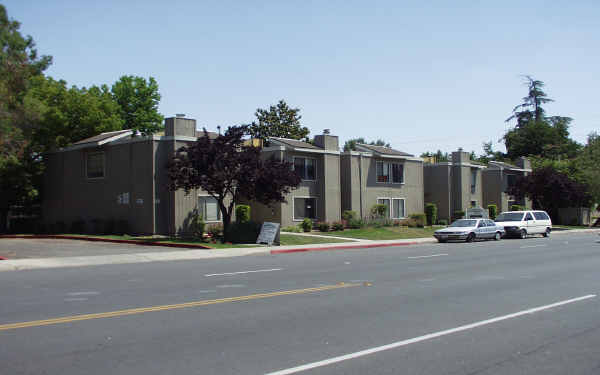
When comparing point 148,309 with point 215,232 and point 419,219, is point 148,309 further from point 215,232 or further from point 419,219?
point 419,219

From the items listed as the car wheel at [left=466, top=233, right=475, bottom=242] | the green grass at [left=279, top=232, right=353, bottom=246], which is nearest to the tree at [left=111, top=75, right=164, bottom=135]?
the green grass at [left=279, top=232, right=353, bottom=246]

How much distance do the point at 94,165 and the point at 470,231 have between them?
74.0 feet

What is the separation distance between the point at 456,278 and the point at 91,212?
2729 cm

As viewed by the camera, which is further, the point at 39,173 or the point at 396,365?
the point at 39,173

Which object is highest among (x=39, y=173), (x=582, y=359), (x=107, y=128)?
(x=107, y=128)

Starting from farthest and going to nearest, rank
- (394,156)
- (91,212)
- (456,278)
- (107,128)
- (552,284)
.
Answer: (394,156)
(107,128)
(91,212)
(456,278)
(552,284)

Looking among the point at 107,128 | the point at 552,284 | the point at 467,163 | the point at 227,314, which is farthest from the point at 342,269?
the point at 467,163

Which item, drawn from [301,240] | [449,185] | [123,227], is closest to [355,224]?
[301,240]

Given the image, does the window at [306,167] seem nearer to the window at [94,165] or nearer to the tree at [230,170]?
the tree at [230,170]

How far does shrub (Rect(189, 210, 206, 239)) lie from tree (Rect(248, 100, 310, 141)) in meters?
32.5

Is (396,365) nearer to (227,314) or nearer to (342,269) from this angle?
(227,314)

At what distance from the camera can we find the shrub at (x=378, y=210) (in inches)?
1737

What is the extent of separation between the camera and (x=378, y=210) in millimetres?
44188

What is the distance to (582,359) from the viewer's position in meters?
6.94
